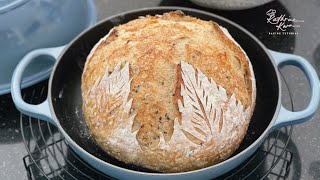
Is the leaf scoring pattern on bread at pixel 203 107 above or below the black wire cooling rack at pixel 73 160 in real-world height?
above

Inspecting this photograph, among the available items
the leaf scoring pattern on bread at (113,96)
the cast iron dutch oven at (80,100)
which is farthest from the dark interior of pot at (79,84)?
the leaf scoring pattern on bread at (113,96)

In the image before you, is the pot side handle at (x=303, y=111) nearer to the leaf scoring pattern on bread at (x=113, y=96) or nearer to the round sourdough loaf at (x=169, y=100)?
the round sourdough loaf at (x=169, y=100)

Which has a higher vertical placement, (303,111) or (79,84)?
(303,111)

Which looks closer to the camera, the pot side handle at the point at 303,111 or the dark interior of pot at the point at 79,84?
the pot side handle at the point at 303,111

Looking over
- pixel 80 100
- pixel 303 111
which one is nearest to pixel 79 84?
pixel 80 100

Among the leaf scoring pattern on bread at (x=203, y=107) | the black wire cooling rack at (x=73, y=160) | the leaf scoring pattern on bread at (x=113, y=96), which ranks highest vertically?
the leaf scoring pattern on bread at (x=203, y=107)

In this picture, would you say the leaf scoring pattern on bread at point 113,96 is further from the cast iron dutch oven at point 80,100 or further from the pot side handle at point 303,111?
the pot side handle at point 303,111

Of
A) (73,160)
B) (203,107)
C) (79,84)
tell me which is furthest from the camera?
(79,84)

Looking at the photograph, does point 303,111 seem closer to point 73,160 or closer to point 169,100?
point 169,100
